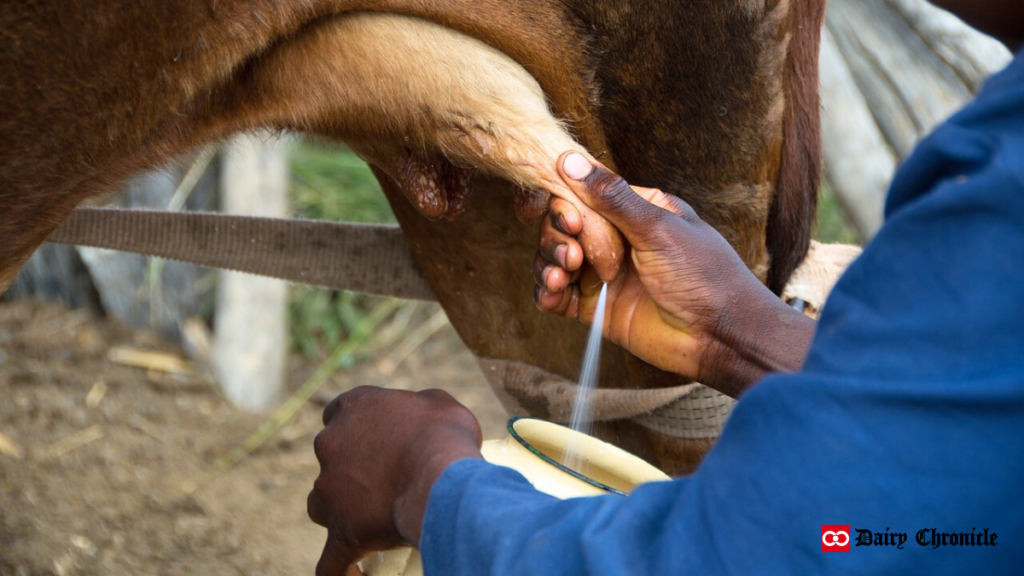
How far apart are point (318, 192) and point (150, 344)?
1055 mm

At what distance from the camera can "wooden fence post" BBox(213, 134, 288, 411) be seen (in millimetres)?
3424

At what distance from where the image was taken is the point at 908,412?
2.35 ft

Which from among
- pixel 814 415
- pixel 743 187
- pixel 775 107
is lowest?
pixel 743 187

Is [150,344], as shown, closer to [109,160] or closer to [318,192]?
[318,192]

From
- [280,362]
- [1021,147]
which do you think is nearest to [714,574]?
[1021,147]

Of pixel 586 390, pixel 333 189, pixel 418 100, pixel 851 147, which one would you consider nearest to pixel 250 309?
pixel 333 189

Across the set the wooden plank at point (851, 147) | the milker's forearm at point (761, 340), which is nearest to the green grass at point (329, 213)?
the wooden plank at point (851, 147)

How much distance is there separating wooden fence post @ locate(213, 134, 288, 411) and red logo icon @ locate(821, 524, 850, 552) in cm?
295

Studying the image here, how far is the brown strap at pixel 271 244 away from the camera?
184 cm

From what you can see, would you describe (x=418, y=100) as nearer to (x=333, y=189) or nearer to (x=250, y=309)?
(x=250, y=309)

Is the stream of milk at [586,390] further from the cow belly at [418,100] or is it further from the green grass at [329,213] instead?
the green grass at [329,213]

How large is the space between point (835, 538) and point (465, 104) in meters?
0.79

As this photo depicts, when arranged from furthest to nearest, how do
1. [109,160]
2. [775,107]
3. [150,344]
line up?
[150,344]
[775,107]
[109,160]

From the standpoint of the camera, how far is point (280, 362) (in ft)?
11.8
